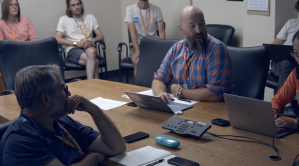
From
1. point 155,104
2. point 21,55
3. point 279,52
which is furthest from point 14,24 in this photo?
point 279,52

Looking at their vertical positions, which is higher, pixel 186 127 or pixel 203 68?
pixel 203 68

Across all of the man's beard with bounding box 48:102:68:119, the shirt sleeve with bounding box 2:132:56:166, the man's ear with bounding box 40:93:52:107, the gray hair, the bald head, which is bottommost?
the shirt sleeve with bounding box 2:132:56:166

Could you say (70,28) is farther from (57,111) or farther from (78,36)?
(57,111)

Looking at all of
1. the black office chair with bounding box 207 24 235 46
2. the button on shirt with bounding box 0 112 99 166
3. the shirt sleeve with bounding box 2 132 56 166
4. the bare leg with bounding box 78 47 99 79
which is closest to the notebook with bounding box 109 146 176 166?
the button on shirt with bounding box 0 112 99 166

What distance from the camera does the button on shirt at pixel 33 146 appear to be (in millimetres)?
1044

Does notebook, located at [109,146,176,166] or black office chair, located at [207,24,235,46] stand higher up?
black office chair, located at [207,24,235,46]

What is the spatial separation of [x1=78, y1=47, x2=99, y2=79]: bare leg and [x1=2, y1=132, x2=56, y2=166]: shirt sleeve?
11.0ft

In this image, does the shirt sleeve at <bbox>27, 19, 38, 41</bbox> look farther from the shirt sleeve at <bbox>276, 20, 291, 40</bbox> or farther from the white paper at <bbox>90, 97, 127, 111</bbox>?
the shirt sleeve at <bbox>276, 20, 291, 40</bbox>

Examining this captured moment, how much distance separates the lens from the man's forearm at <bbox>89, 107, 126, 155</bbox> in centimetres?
128

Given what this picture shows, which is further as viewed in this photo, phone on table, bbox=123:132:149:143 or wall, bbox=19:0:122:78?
wall, bbox=19:0:122:78

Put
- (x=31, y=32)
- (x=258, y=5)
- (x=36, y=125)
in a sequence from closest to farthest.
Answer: (x=36, y=125) → (x=258, y=5) → (x=31, y=32)

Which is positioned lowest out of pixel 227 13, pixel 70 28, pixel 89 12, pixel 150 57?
pixel 150 57

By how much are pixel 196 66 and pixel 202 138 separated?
2.82 feet

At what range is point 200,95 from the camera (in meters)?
2.01
